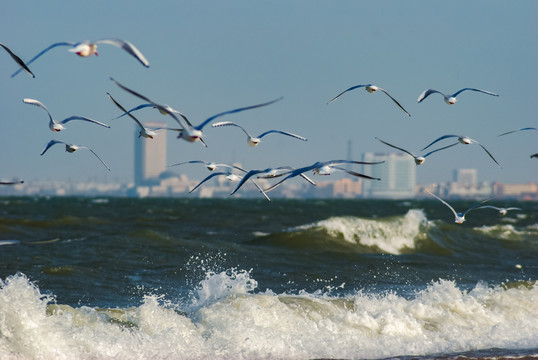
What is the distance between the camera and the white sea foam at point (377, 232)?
95.9ft

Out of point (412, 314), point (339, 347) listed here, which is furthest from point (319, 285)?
point (339, 347)

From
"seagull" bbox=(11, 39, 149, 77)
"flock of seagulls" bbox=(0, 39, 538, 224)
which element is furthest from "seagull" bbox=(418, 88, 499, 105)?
"seagull" bbox=(11, 39, 149, 77)

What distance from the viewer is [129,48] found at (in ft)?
27.1

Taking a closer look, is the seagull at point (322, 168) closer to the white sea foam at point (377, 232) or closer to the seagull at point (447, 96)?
the seagull at point (447, 96)

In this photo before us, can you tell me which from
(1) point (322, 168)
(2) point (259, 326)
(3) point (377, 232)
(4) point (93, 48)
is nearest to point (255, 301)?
(2) point (259, 326)

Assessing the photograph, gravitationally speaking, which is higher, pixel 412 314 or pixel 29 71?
pixel 29 71

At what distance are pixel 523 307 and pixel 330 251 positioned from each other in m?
11.1

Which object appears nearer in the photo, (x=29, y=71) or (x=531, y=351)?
(x=29, y=71)

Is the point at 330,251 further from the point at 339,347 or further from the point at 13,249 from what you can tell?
the point at 339,347

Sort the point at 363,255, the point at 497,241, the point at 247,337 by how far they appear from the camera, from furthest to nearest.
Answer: the point at 497,241
the point at 363,255
the point at 247,337

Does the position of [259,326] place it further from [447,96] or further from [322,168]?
[447,96]

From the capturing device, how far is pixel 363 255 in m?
24.9

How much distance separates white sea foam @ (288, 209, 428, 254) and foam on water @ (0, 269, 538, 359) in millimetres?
14148

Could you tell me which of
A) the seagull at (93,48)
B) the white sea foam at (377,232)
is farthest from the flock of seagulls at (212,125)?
the white sea foam at (377,232)
